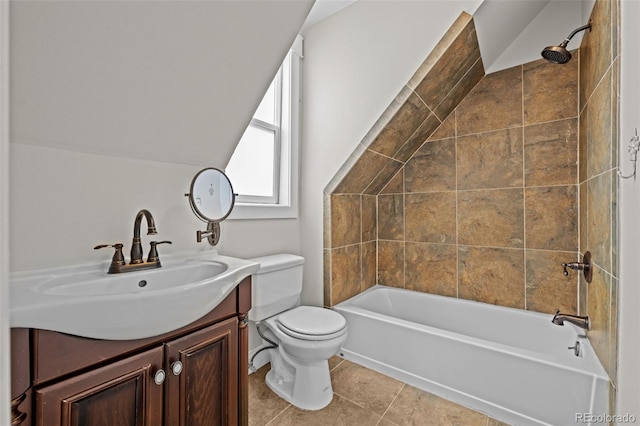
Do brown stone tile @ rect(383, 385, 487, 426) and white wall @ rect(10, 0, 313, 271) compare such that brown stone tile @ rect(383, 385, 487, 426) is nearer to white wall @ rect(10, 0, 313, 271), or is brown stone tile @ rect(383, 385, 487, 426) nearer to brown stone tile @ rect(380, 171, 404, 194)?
white wall @ rect(10, 0, 313, 271)

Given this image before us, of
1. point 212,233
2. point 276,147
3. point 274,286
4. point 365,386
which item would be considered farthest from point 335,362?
point 276,147

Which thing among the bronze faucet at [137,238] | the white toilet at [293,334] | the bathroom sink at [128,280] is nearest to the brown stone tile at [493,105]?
the white toilet at [293,334]

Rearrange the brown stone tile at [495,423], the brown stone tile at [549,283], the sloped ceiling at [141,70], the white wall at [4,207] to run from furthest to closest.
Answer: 1. the brown stone tile at [549,283]
2. the brown stone tile at [495,423]
3. the sloped ceiling at [141,70]
4. the white wall at [4,207]

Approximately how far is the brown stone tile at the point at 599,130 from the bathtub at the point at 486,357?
92cm

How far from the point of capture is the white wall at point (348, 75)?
1649 millimetres

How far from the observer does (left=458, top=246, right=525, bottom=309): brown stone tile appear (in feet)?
6.65

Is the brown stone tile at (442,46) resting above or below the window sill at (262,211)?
above

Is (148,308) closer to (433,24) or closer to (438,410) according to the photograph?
(438,410)

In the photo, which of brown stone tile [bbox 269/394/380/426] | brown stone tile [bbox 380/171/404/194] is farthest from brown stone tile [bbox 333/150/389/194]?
brown stone tile [bbox 269/394/380/426]

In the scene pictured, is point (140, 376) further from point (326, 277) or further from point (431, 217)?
point (431, 217)

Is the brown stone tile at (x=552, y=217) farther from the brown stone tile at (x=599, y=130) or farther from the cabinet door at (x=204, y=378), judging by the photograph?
the cabinet door at (x=204, y=378)

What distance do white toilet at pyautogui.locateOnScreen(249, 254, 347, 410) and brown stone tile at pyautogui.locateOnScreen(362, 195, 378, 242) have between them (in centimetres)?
88

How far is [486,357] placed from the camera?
152 centimetres

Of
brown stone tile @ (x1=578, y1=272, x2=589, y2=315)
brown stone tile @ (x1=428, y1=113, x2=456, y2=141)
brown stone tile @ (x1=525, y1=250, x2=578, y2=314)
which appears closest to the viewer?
brown stone tile @ (x1=578, y1=272, x2=589, y2=315)
